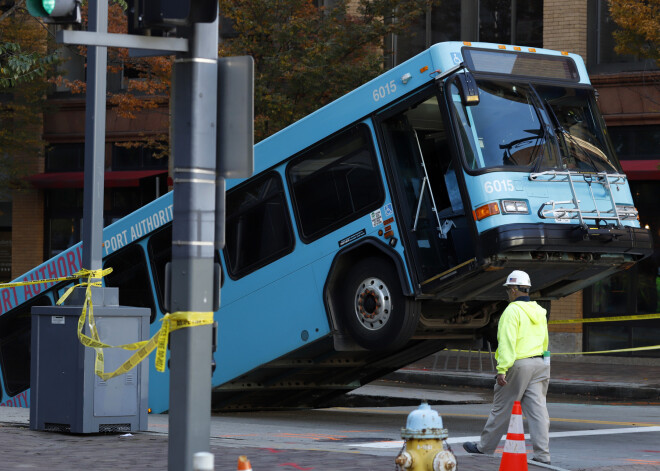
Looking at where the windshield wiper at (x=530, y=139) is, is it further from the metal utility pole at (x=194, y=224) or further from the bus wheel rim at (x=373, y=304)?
the metal utility pole at (x=194, y=224)

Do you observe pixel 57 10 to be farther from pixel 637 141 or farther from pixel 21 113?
pixel 21 113

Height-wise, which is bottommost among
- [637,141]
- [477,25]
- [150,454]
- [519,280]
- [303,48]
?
[150,454]

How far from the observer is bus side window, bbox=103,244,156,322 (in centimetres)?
1502

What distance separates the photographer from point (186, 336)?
19.6 ft

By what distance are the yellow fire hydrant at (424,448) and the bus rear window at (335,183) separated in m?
4.98

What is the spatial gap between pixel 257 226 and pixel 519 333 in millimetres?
4551

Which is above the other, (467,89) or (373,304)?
(467,89)

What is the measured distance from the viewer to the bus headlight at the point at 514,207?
1136 cm

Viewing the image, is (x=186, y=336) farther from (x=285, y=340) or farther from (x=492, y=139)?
(x=285, y=340)

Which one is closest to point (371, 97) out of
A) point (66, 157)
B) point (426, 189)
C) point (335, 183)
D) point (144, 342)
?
point (335, 183)

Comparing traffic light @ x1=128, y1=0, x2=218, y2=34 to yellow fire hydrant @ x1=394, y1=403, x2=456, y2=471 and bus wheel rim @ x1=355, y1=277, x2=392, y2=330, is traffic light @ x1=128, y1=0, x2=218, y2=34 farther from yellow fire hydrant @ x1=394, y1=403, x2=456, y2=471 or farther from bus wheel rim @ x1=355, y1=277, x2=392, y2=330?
bus wheel rim @ x1=355, y1=277, x2=392, y2=330

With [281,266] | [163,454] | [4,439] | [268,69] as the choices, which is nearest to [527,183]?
[281,266]

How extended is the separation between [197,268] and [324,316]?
6952 millimetres

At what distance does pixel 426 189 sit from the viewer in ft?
40.2
